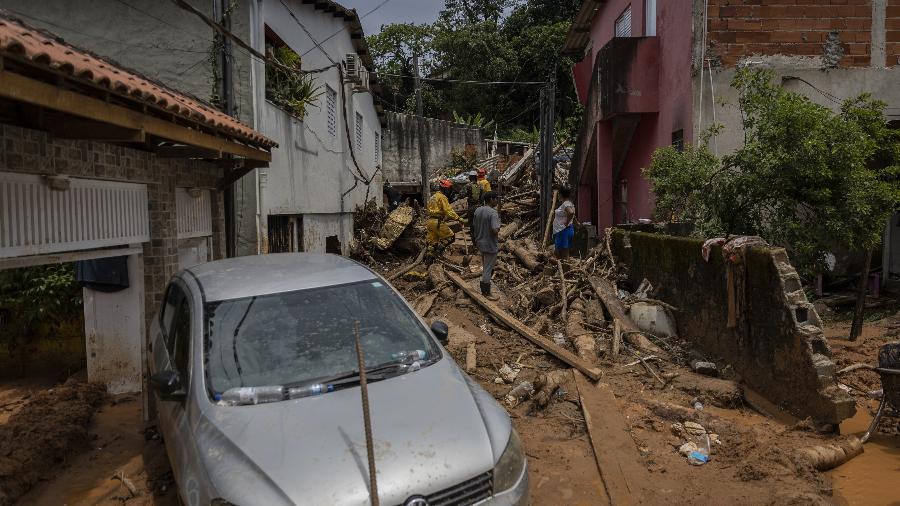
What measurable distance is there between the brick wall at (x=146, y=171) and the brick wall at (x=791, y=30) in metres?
8.27

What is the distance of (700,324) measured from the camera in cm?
770

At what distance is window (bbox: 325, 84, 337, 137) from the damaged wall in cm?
878

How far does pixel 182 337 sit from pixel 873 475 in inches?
205

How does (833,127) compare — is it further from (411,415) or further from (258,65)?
(258,65)

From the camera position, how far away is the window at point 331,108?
1419cm

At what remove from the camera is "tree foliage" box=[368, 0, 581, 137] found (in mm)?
29984

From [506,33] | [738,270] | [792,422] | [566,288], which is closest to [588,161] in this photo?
[566,288]

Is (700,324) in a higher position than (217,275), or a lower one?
lower

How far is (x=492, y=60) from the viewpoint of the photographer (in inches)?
1191

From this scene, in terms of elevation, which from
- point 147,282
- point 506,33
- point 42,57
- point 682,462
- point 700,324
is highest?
point 506,33

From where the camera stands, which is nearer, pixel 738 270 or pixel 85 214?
pixel 85 214

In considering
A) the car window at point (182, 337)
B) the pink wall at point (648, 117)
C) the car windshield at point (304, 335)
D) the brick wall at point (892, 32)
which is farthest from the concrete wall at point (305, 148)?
the brick wall at point (892, 32)

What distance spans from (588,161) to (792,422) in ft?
37.2

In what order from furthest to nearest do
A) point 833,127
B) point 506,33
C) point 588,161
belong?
point 506,33 → point 588,161 → point 833,127
